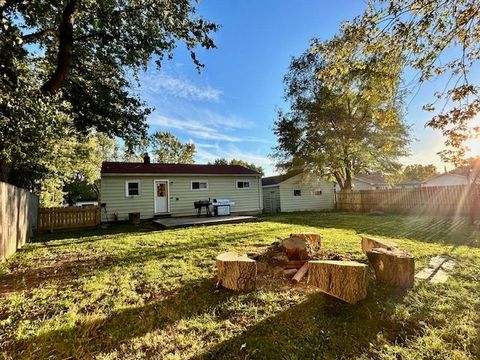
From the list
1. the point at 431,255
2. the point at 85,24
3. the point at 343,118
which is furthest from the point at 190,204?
the point at 431,255

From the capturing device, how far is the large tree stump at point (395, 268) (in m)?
3.50

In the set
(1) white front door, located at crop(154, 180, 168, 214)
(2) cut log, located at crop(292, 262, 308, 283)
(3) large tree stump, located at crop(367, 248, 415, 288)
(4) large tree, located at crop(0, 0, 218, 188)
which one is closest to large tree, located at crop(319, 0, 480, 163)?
(3) large tree stump, located at crop(367, 248, 415, 288)

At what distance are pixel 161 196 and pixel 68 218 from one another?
4673mm

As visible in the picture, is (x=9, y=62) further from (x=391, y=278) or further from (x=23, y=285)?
(x=391, y=278)

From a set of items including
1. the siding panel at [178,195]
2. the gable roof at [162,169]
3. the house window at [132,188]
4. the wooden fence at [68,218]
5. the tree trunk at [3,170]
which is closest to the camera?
the tree trunk at [3,170]

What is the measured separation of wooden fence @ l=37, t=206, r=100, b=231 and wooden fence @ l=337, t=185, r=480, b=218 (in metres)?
15.3

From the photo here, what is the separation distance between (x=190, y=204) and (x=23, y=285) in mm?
11011

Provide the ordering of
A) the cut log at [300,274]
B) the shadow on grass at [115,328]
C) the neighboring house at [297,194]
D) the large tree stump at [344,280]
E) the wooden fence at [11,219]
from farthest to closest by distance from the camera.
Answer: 1. the neighboring house at [297,194]
2. the wooden fence at [11,219]
3. the cut log at [300,274]
4. the large tree stump at [344,280]
5. the shadow on grass at [115,328]

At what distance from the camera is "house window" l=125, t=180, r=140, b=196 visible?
1355 cm

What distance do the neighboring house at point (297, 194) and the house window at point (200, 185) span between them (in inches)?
240

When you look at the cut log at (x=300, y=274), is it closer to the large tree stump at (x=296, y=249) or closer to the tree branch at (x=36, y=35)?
the large tree stump at (x=296, y=249)

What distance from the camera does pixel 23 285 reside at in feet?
13.1

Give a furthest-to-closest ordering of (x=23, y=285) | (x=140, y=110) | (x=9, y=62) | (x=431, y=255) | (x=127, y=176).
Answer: (x=127, y=176) → (x=140, y=110) → (x=431, y=255) → (x=9, y=62) → (x=23, y=285)

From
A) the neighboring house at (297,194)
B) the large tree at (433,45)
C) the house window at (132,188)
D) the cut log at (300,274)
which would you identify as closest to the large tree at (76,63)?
the house window at (132,188)
